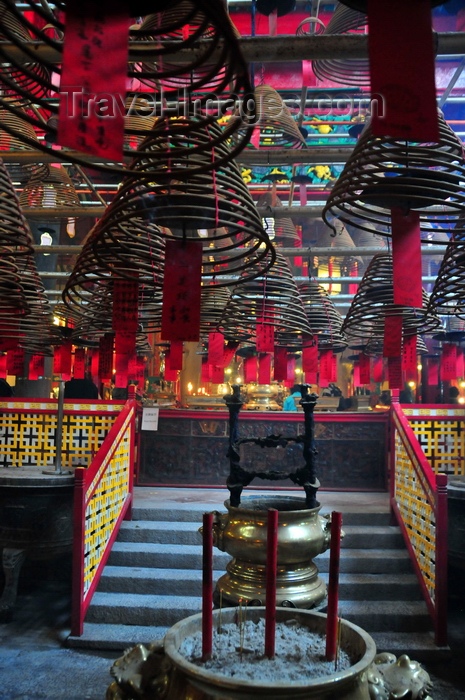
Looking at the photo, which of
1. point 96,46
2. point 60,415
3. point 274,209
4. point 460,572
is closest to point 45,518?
point 60,415

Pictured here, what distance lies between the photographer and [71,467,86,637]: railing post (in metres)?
4.39

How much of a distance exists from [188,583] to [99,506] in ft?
3.17

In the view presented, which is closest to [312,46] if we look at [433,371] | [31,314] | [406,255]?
[406,255]

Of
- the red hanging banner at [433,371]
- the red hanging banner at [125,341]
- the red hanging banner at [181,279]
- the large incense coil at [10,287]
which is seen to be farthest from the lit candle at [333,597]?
the red hanging banner at [433,371]

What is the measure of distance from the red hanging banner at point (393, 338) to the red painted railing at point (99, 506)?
2397mm

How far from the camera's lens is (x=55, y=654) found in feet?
13.8

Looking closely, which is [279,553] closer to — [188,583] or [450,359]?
[188,583]

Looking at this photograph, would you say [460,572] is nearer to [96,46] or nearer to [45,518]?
[45,518]

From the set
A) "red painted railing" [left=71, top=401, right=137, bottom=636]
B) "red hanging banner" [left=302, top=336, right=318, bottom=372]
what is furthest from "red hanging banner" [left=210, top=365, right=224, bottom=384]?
"red hanging banner" [left=302, top=336, right=318, bottom=372]

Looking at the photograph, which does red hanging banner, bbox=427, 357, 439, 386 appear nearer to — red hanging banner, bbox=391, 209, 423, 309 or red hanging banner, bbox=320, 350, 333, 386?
red hanging banner, bbox=320, 350, 333, 386

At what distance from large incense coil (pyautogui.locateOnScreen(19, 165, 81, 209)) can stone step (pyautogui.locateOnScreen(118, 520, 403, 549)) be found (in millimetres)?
3590

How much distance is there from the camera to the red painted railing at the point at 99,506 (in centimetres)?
441

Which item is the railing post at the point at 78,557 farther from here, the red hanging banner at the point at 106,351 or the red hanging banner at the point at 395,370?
the red hanging banner at the point at 395,370

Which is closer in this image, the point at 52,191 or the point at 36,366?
the point at 52,191
